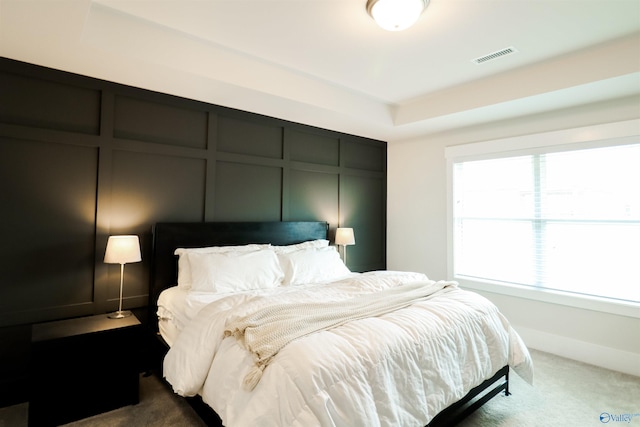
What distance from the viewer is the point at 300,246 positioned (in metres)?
3.76

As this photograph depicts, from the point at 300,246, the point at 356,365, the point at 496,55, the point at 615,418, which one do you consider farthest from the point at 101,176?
the point at 615,418

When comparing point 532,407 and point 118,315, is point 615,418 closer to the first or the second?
point 532,407

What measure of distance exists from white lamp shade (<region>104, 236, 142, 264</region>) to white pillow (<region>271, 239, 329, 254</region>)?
1358mm

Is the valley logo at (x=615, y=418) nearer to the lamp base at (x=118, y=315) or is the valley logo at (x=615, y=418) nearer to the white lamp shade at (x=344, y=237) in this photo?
the white lamp shade at (x=344, y=237)

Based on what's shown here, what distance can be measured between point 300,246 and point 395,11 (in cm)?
246

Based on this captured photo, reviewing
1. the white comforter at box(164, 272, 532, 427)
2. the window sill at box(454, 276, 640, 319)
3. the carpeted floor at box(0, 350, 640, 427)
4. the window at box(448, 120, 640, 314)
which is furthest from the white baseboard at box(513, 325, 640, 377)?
the white comforter at box(164, 272, 532, 427)

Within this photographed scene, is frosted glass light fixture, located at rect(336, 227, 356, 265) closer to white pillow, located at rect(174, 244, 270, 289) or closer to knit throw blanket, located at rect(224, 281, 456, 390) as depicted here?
white pillow, located at rect(174, 244, 270, 289)

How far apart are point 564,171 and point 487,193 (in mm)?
815

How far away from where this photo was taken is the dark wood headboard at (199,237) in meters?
2.96

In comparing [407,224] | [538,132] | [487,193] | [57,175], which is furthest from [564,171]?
[57,175]

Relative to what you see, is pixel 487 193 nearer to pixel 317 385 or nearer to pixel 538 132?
pixel 538 132

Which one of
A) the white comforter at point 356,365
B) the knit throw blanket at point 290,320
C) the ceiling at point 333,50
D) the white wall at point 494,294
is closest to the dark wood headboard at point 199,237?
the white comforter at point 356,365

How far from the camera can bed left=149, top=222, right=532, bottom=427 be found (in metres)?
1.46

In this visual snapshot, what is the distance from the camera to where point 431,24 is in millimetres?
2408
